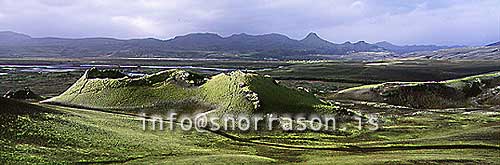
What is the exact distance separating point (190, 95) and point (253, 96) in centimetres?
1279

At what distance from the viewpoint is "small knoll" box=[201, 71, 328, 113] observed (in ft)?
266

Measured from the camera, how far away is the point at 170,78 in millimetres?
96312

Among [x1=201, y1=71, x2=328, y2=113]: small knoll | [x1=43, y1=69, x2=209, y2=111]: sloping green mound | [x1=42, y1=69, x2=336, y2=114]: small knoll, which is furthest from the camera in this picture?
[x1=43, y1=69, x2=209, y2=111]: sloping green mound

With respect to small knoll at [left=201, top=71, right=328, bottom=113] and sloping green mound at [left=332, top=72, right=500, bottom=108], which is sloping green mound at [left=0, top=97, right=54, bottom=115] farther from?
sloping green mound at [left=332, top=72, right=500, bottom=108]

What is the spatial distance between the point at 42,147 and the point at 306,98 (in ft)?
186

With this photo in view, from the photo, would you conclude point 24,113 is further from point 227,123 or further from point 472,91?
point 472,91

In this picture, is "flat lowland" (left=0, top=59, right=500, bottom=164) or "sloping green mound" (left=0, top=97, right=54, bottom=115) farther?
"sloping green mound" (left=0, top=97, right=54, bottom=115)

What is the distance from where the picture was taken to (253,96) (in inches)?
3268

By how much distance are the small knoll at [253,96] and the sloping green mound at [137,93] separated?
13.8 feet

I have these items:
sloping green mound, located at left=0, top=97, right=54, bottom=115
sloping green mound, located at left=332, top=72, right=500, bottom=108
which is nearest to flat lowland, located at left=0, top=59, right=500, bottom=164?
sloping green mound, located at left=0, top=97, right=54, bottom=115

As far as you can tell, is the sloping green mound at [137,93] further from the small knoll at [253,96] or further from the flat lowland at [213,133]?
the small knoll at [253,96]

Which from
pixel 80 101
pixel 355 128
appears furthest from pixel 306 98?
pixel 80 101

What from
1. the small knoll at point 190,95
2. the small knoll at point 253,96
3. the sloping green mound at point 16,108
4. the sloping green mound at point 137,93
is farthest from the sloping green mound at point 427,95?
the sloping green mound at point 16,108

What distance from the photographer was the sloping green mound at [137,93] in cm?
8643
